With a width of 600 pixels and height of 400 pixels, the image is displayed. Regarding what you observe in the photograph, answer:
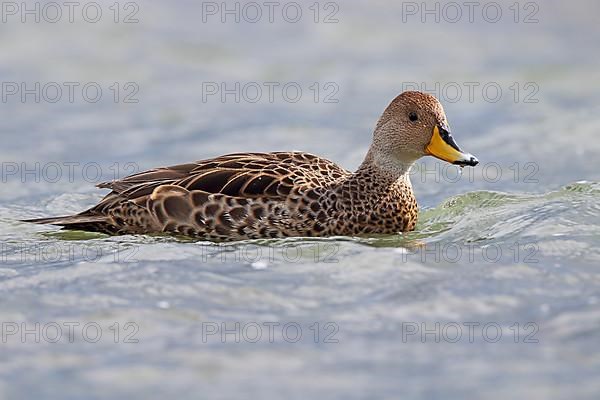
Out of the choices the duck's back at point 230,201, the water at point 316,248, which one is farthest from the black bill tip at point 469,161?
the duck's back at point 230,201

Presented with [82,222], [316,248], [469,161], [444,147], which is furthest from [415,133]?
[82,222]

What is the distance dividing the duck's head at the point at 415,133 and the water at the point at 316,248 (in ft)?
2.34

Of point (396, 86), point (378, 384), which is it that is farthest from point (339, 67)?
point (378, 384)

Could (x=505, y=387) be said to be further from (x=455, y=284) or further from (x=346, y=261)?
(x=346, y=261)

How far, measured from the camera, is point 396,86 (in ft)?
59.7

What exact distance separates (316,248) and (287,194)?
2.05 feet

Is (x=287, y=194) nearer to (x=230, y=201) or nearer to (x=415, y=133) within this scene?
(x=230, y=201)

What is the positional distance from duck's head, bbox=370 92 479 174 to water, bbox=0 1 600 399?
0.71 metres

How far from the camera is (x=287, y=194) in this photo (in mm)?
10430

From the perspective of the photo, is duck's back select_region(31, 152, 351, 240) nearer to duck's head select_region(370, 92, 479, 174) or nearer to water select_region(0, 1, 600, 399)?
water select_region(0, 1, 600, 399)

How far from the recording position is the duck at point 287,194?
410 inches

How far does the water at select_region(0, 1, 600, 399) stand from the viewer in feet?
24.3

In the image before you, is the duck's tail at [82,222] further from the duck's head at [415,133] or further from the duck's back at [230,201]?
the duck's head at [415,133]

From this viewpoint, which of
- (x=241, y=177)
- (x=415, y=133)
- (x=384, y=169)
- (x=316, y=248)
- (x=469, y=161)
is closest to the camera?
(x=316, y=248)
